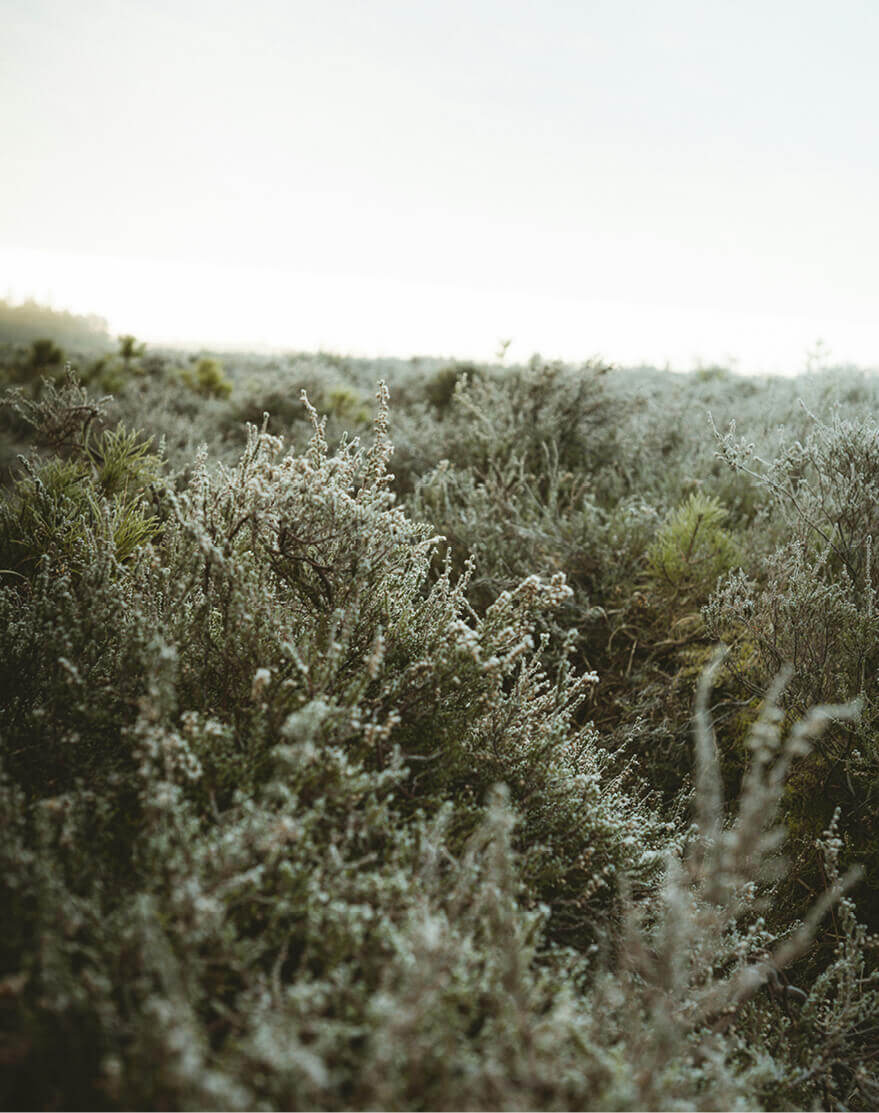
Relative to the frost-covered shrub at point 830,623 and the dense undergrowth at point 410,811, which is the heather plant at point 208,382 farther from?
the frost-covered shrub at point 830,623

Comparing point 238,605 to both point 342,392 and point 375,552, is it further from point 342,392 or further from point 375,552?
point 342,392

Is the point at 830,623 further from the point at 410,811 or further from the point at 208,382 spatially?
the point at 208,382

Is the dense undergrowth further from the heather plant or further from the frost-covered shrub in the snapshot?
the heather plant

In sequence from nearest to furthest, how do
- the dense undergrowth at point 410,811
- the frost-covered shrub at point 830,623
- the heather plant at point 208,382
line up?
the dense undergrowth at point 410,811, the frost-covered shrub at point 830,623, the heather plant at point 208,382

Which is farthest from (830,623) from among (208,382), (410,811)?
(208,382)

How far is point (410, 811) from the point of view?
1.67 meters

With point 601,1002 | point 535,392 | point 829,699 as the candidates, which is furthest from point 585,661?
point 535,392

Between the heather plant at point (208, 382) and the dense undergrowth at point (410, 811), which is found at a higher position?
the heather plant at point (208, 382)

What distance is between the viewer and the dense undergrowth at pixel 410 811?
3.40ft

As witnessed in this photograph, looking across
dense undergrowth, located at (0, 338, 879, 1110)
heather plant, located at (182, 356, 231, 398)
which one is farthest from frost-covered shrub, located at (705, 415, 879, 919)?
heather plant, located at (182, 356, 231, 398)

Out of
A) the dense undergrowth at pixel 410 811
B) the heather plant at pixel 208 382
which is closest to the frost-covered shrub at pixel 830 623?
the dense undergrowth at pixel 410 811

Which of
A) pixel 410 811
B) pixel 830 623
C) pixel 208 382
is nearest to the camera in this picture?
pixel 410 811

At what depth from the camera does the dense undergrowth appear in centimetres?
104

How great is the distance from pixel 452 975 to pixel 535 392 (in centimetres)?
458
